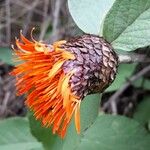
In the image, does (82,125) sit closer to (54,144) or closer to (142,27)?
(54,144)

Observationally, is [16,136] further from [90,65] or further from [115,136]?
[90,65]

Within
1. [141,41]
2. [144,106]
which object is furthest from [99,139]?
[144,106]

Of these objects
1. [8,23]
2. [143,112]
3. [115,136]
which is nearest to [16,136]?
[115,136]

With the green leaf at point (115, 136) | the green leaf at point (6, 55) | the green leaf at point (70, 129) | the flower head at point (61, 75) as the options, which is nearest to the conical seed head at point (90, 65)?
the flower head at point (61, 75)

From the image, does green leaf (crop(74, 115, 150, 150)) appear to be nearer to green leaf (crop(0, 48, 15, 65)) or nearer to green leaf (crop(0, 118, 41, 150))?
green leaf (crop(0, 118, 41, 150))

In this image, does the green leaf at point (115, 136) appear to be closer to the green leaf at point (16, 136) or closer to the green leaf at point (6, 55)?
the green leaf at point (16, 136)
